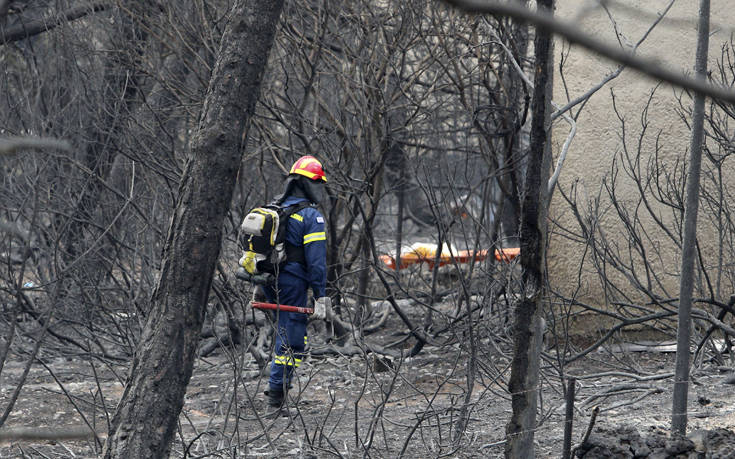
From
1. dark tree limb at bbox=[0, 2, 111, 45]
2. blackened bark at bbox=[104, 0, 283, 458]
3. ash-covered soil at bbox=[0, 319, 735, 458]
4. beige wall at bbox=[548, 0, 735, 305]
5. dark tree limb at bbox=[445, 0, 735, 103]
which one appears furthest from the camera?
dark tree limb at bbox=[0, 2, 111, 45]

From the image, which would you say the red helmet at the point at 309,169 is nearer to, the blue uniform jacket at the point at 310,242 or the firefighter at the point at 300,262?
the firefighter at the point at 300,262

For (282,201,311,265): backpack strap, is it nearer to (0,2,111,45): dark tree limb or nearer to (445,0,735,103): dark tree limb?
(0,2,111,45): dark tree limb

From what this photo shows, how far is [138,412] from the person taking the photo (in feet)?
11.9

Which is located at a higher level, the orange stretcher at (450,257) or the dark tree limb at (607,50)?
→ the dark tree limb at (607,50)

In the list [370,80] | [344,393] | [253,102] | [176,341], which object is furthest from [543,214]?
[370,80]

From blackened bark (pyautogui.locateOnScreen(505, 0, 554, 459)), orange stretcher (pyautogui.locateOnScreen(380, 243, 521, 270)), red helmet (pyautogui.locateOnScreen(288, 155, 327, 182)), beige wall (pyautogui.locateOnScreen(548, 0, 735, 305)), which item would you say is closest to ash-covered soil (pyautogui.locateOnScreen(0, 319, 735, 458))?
blackened bark (pyautogui.locateOnScreen(505, 0, 554, 459))

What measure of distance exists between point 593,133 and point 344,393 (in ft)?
12.6

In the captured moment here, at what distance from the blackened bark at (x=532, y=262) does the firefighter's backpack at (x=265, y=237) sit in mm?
3168

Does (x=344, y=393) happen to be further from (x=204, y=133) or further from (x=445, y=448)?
(x=204, y=133)

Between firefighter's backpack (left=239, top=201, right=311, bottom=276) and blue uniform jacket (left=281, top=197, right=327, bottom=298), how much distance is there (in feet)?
0.21

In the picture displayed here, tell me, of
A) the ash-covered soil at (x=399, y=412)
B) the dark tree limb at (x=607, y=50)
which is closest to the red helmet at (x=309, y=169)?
the ash-covered soil at (x=399, y=412)

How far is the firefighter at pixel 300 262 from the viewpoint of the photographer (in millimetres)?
6898

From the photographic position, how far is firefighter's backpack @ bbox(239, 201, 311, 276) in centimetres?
669

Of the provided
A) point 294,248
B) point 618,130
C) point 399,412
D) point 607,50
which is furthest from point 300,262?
point 607,50
